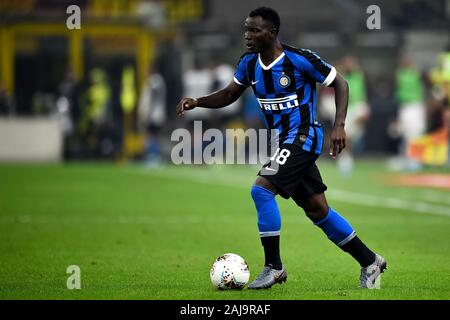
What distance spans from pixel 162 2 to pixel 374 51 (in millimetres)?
6984

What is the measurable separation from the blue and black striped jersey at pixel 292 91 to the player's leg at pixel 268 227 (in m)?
0.44

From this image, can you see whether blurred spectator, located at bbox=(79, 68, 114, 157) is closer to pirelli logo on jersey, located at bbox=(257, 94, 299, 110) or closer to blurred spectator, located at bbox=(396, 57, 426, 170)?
blurred spectator, located at bbox=(396, 57, 426, 170)

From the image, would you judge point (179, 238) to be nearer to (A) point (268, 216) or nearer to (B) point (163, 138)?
(A) point (268, 216)

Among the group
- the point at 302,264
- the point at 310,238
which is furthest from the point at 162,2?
the point at 302,264

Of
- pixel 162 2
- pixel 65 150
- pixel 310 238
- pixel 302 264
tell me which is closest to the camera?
pixel 302 264

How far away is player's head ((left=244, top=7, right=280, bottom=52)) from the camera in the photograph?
9.41 m

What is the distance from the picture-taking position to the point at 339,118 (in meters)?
9.34

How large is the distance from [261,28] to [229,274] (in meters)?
1.91

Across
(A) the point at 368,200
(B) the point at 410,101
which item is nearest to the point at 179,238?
(A) the point at 368,200

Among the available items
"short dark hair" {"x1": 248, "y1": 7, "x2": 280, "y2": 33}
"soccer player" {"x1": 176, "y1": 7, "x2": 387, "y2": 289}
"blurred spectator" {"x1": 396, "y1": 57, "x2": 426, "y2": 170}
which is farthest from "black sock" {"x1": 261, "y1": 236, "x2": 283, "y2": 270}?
"blurred spectator" {"x1": 396, "y1": 57, "x2": 426, "y2": 170}

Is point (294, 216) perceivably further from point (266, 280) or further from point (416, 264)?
point (266, 280)

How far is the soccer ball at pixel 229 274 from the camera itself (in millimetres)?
9336

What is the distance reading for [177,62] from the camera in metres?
35.8

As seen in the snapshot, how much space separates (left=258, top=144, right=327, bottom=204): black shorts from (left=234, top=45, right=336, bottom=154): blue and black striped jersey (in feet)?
0.26
